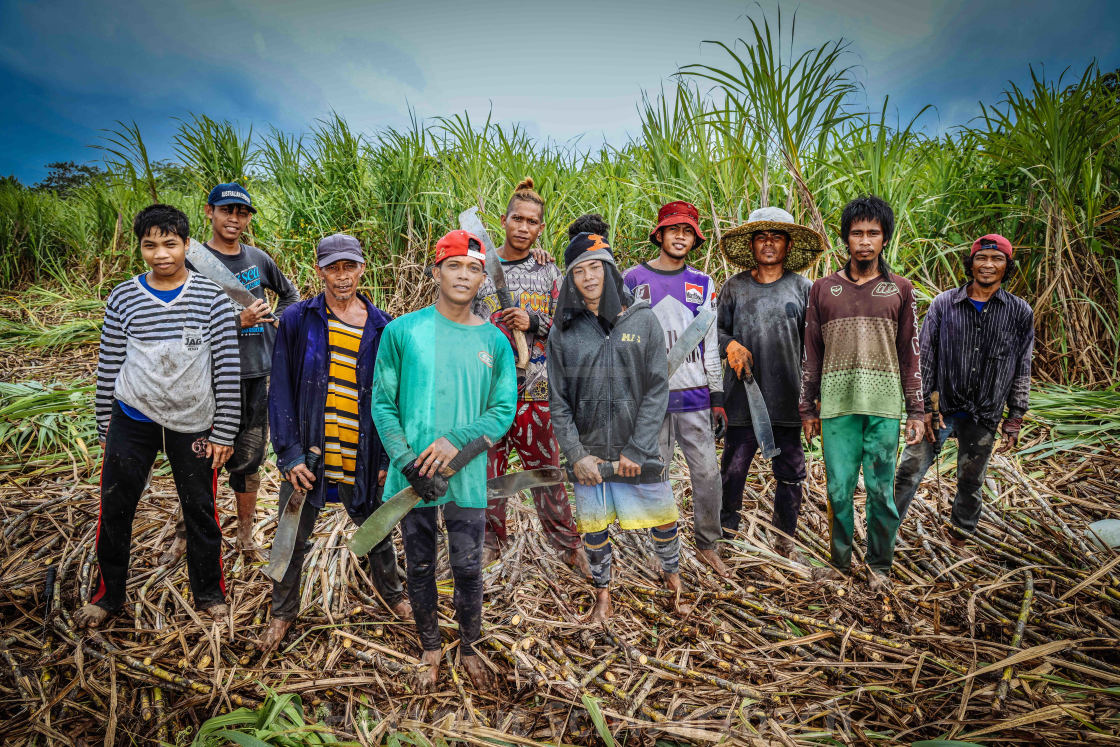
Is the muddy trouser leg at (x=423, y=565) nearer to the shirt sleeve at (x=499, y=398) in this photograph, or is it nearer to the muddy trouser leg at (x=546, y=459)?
the shirt sleeve at (x=499, y=398)

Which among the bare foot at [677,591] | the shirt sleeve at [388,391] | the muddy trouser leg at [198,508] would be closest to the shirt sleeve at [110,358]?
the muddy trouser leg at [198,508]

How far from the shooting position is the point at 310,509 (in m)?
2.22

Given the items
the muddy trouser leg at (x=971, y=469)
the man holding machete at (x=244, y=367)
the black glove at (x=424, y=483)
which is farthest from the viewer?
the muddy trouser leg at (x=971, y=469)

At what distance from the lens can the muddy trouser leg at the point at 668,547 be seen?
2.49m

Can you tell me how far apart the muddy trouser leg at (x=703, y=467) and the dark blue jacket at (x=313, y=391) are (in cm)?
136

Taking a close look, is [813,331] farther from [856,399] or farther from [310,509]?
[310,509]

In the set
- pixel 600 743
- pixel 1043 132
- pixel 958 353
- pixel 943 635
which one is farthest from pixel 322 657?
pixel 1043 132

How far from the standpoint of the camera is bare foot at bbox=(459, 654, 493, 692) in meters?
2.03

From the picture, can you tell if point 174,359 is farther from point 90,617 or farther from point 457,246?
point 457,246

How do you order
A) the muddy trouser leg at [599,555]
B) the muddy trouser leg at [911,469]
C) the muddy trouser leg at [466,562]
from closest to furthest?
the muddy trouser leg at [466,562]
the muddy trouser leg at [599,555]
the muddy trouser leg at [911,469]

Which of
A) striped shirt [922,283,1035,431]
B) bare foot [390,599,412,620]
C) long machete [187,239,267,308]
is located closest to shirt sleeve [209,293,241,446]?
long machete [187,239,267,308]

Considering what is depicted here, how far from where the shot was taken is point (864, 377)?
2562mm

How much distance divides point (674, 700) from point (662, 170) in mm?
3564

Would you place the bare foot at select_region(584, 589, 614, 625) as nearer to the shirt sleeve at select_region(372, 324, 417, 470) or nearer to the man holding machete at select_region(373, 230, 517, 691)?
the man holding machete at select_region(373, 230, 517, 691)
